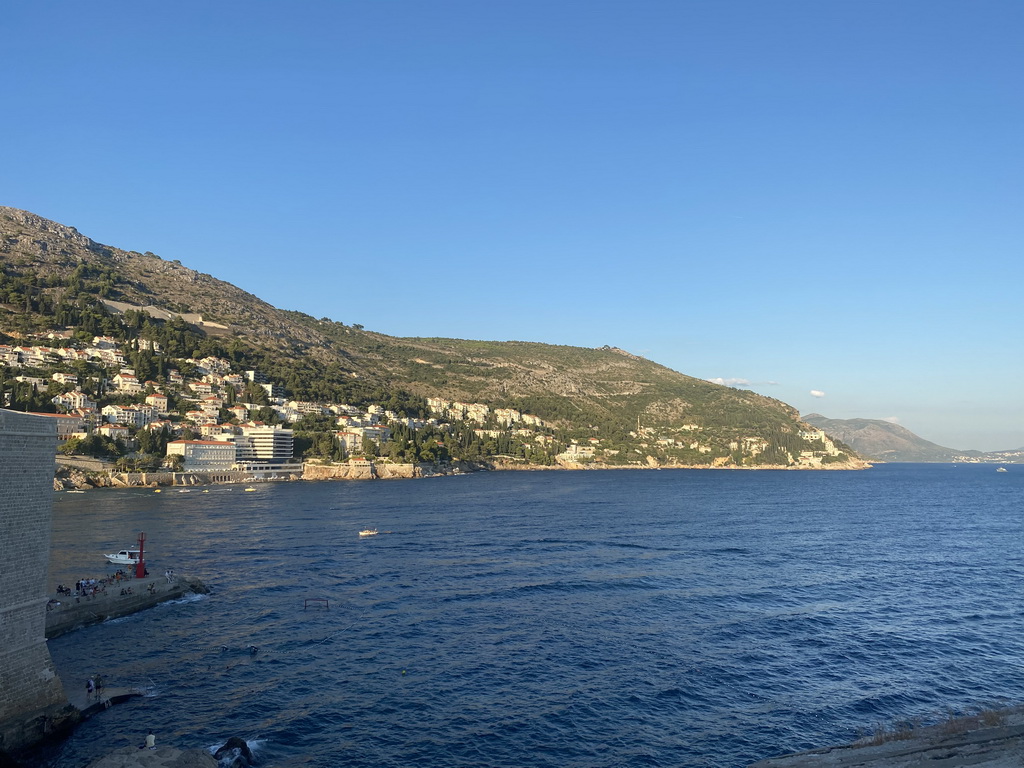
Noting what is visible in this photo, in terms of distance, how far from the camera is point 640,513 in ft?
314

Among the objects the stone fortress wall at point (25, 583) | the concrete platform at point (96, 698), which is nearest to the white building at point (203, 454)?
the concrete platform at point (96, 698)

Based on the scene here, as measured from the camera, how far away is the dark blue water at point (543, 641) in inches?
1002

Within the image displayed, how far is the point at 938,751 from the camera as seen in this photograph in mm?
19859

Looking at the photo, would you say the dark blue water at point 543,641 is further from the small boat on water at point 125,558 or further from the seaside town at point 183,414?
the seaside town at point 183,414

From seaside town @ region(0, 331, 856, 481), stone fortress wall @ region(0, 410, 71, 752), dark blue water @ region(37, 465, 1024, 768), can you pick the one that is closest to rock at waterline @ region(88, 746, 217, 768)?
dark blue water @ region(37, 465, 1024, 768)

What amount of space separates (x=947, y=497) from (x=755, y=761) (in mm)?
140633

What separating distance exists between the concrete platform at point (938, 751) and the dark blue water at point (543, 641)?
3.44 meters

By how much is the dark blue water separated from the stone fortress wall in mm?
1843

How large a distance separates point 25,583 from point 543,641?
78.6 feet

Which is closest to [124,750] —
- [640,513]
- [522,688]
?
[522,688]

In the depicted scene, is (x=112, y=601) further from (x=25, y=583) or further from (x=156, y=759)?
(x=156, y=759)

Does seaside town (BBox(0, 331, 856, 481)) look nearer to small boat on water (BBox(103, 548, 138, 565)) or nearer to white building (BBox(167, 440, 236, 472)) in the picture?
white building (BBox(167, 440, 236, 472))

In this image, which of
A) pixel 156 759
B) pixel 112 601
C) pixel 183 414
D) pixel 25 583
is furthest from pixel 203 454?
pixel 156 759

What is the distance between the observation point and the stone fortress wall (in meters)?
23.4
